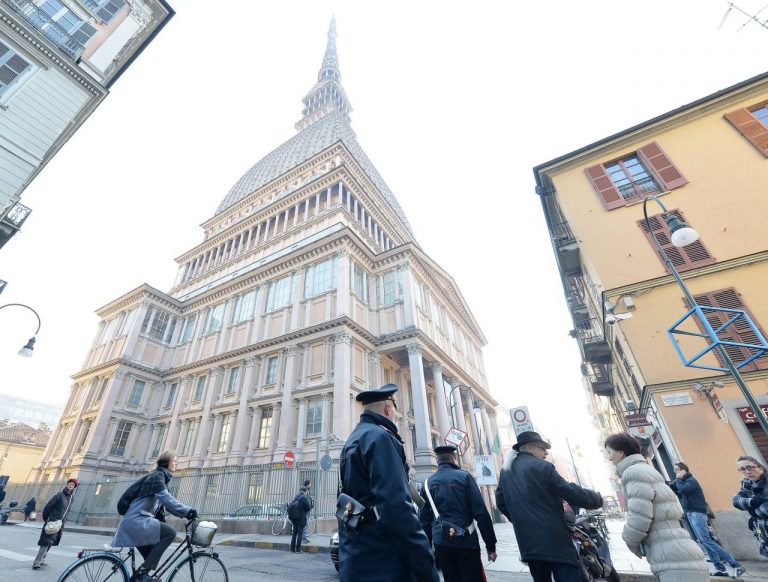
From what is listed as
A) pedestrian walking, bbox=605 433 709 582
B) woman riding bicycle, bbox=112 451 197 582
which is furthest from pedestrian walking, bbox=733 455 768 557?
woman riding bicycle, bbox=112 451 197 582

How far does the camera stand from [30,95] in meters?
14.5

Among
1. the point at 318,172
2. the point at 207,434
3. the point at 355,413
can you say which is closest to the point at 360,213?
the point at 318,172

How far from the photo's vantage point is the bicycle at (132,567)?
376 cm

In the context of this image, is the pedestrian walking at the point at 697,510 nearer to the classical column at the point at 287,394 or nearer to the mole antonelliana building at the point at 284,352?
the mole antonelliana building at the point at 284,352

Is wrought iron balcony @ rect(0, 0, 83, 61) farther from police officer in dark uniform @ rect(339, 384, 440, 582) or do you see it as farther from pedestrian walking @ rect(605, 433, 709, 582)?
pedestrian walking @ rect(605, 433, 709, 582)

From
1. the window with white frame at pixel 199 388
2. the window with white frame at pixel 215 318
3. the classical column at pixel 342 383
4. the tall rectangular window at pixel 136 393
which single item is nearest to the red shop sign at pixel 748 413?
the classical column at pixel 342 383

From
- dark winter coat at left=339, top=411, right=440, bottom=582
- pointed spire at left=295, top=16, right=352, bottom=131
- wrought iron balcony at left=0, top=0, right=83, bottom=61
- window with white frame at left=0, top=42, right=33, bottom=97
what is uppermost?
pointed spire at left=295, top=16, right=352, bottom=131

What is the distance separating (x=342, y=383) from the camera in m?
18.4

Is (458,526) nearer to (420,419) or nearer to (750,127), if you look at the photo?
(420,419)

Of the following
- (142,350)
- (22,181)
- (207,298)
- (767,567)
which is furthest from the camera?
(207,298)

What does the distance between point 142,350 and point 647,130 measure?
34.6m

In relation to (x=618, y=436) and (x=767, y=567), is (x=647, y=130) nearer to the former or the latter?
(x=767, y=567)

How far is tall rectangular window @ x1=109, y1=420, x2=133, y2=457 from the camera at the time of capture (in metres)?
23.7

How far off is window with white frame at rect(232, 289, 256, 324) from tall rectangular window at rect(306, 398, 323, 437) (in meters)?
9.59
